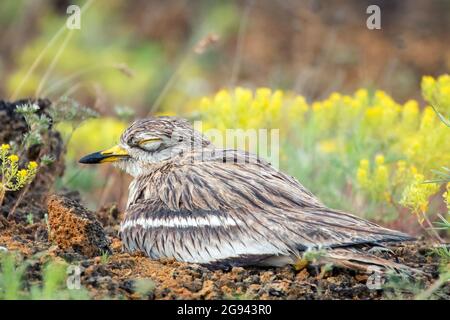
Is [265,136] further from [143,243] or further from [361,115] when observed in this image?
[143,243]

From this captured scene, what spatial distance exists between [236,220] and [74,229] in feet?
3.34

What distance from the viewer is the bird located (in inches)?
193

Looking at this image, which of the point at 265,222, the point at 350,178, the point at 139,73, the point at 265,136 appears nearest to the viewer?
the point at 265,222

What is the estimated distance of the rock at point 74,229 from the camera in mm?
5094

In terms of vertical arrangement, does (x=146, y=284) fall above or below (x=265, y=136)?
below

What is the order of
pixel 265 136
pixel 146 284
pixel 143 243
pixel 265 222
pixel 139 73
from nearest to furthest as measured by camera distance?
pixel 146 284
pixel 265 222
pixel 143 243
pixel 265 136
pixel 139 73

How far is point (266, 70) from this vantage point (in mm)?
13828

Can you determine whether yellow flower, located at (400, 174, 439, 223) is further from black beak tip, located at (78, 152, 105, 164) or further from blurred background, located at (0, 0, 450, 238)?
blurred background, located at (0, 0, 450, 238)

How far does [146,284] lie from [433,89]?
3585 millimetres

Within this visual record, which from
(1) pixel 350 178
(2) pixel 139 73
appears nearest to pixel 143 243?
(1) pixel 350 178

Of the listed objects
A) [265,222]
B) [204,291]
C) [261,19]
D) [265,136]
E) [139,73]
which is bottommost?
[204,291]

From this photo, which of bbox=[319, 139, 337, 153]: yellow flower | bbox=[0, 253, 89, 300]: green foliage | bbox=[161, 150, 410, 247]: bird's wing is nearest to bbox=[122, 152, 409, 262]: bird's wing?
bbox=[161, 150, 410, 247]: bird's wing

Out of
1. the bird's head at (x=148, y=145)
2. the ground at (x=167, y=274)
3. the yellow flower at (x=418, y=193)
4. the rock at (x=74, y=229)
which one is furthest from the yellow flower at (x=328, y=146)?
the rock at (x=74, y=229)

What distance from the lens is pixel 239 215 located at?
16.9 feet
